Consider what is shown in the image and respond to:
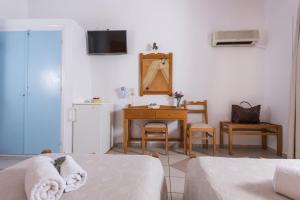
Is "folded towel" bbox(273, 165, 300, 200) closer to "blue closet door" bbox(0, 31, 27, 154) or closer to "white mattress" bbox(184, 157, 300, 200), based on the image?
"white mattress" bbox(184, 157, 300, 200)

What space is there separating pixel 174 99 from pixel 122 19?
69.5 inches

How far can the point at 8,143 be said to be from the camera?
297 centimetres

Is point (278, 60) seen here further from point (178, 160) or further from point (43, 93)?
point (43, 93)

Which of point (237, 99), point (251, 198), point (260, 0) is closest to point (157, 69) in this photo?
point (237, 99)

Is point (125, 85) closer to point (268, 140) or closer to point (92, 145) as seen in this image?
point (92, 145)

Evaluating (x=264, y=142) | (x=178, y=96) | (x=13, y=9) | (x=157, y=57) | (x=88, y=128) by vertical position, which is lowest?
(x=264, y=142)

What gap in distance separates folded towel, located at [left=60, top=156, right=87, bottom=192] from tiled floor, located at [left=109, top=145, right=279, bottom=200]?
1060 millimetres

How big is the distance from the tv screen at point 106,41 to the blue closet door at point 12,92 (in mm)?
1074

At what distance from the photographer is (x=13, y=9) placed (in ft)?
11.4

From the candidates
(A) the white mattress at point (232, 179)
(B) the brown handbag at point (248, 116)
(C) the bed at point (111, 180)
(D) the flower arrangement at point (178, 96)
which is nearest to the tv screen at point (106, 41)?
(D) the flower arrangement at point (178, 96)

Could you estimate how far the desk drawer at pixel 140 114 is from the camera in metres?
3.18

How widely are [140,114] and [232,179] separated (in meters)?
2.30

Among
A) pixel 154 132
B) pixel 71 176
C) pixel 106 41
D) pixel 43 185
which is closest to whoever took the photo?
pixel 43 185

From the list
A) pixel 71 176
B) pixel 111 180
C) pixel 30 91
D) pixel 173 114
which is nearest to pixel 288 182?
pixel 111 180
